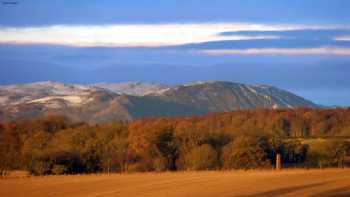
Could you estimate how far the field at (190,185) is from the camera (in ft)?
115

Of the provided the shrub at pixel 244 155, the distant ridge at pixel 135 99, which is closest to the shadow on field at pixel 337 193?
the shrub at pixel 244 155

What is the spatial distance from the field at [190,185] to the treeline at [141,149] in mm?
8204

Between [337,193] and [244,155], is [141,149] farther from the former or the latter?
[337,193]

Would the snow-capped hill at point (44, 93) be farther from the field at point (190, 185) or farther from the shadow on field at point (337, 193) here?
the shadow on field at point (337, 193)

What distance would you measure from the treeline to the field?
820cm

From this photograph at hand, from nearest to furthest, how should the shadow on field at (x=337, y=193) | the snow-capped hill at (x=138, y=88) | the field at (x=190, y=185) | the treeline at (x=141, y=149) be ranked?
the shadow on field at (x=337, y=193), the field at (x=190, y=185), the treeline at (x=141, y=149), the snow-capped hill at (x=138, y=88)

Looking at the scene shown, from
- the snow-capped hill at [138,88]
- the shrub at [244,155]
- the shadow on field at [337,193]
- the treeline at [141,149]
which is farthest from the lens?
the snow-capped hill at [138,88]

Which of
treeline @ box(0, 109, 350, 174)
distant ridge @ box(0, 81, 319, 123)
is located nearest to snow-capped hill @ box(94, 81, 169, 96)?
distant ridge @ box(0, 81, 319, 123)

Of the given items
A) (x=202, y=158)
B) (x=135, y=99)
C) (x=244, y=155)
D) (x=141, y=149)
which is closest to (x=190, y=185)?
(x=202, y=158)

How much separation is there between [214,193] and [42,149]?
78.3 feet

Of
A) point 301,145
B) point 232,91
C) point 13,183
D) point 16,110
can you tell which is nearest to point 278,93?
point 232,91

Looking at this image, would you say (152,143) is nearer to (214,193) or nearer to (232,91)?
(214,193)

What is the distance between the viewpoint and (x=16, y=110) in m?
123

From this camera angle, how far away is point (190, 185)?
38.9m
